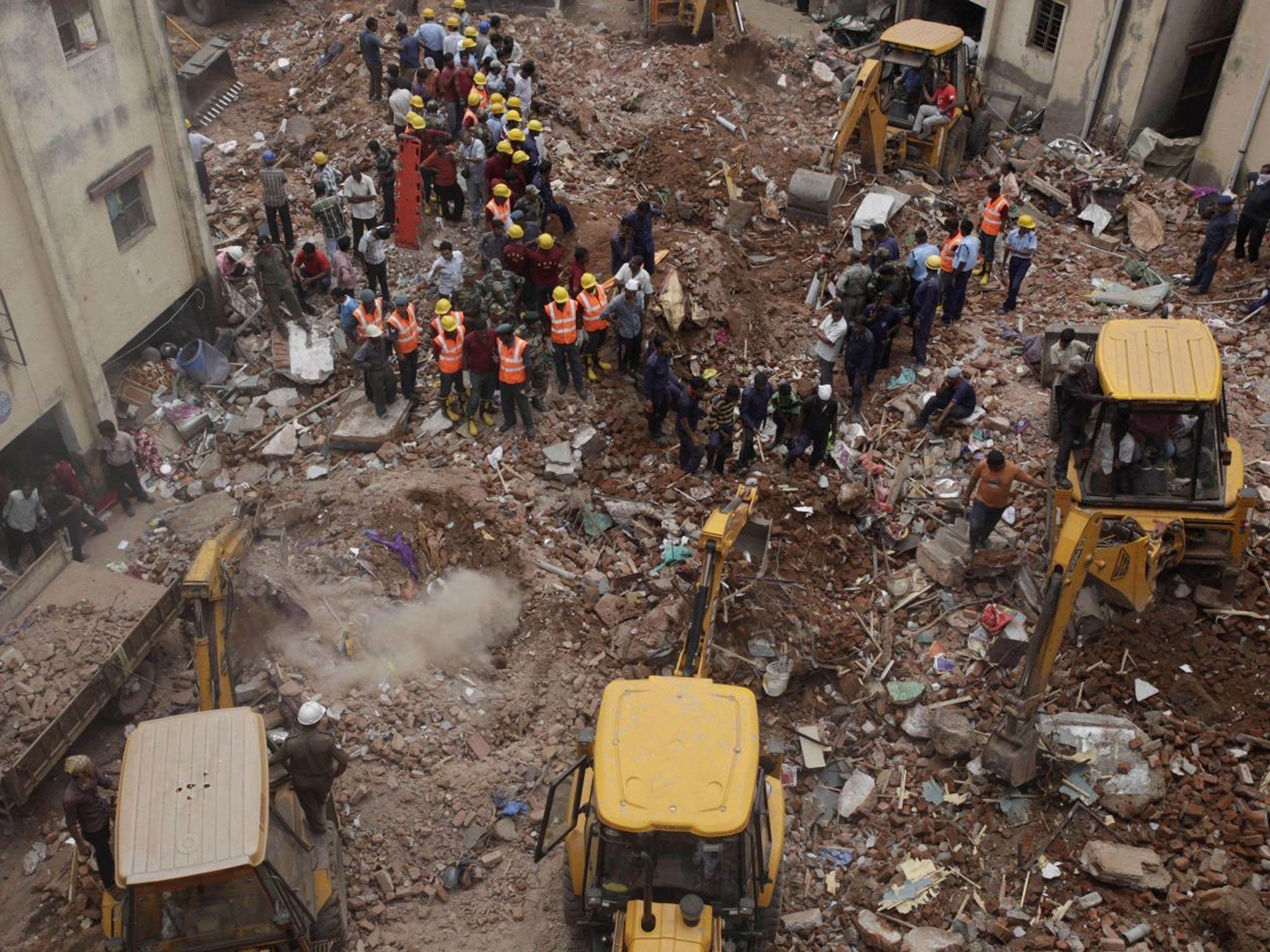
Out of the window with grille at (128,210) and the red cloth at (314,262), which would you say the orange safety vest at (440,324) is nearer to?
the red cloth at (314,262)

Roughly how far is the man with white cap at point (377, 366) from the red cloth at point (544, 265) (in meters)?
1.97

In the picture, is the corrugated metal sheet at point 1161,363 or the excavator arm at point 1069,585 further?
the corrugated metal sheet at point 1161,363

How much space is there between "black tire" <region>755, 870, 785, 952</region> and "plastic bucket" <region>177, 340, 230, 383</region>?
1038 centimetres

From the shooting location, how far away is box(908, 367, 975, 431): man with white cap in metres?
12.8

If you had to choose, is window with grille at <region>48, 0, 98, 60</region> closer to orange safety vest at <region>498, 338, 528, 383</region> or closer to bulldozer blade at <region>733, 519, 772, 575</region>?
orange safety vest at <region>498, 338, 528, 383</region>

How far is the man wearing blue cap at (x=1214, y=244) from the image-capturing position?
48.3 ft

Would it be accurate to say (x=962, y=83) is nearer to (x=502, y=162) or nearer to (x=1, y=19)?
(x=502, y=162)

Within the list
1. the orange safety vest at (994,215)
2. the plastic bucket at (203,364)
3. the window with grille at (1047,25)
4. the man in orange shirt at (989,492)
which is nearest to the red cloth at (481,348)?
the plastic bucket at (203,364)

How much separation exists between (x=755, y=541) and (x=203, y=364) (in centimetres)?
782

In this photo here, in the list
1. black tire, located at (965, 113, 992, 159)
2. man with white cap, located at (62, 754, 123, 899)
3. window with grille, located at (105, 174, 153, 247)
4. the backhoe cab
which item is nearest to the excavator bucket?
window with grille, located at (105, 174, 153, 247)

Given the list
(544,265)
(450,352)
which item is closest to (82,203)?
(450,352)

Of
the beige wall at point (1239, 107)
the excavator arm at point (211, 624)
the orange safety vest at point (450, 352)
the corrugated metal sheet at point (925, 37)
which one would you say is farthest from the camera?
the corrugated metal sheet at point (925, 37)

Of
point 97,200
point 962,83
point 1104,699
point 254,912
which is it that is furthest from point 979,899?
point 962,83

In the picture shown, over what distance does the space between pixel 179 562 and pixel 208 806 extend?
18.7 ft
